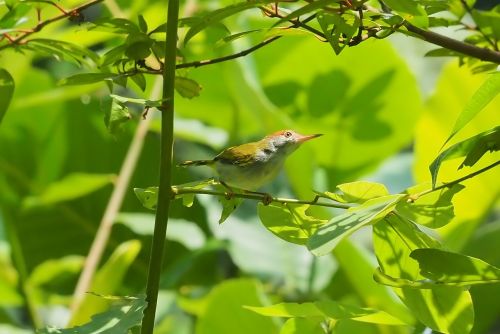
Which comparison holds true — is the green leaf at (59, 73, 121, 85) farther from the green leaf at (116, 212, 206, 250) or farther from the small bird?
the green leaf at (116, 212, 206, 250)

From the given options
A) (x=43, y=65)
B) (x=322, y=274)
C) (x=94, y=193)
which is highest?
(x=43, y=65)

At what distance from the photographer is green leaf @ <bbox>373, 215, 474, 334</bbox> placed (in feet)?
2.10

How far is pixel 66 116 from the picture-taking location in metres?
2.00

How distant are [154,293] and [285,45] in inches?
43.8

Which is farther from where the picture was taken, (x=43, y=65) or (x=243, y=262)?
(x=43, y=65)

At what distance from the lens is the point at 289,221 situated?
0.66 meters

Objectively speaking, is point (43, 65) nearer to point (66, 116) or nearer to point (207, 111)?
point (66, 116)

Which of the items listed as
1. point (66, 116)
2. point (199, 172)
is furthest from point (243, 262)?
point (66, 116)

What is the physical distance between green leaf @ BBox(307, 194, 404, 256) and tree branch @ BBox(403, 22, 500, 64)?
5.0 inches

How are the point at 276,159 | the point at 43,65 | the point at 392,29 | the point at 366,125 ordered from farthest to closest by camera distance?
the point at 43,65
the point at 366,125
the point at 276,159
the point at 392,29

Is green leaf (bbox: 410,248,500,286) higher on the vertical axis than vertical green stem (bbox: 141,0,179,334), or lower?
lower

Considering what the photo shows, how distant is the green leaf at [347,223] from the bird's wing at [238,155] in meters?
0.35

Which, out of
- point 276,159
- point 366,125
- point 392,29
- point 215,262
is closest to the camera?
point 392,29

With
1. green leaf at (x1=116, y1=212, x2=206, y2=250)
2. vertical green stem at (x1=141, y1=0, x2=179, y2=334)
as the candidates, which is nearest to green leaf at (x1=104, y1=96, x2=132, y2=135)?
vertical green stem at (x1=141, y1=0, x2=179, y2=334)
